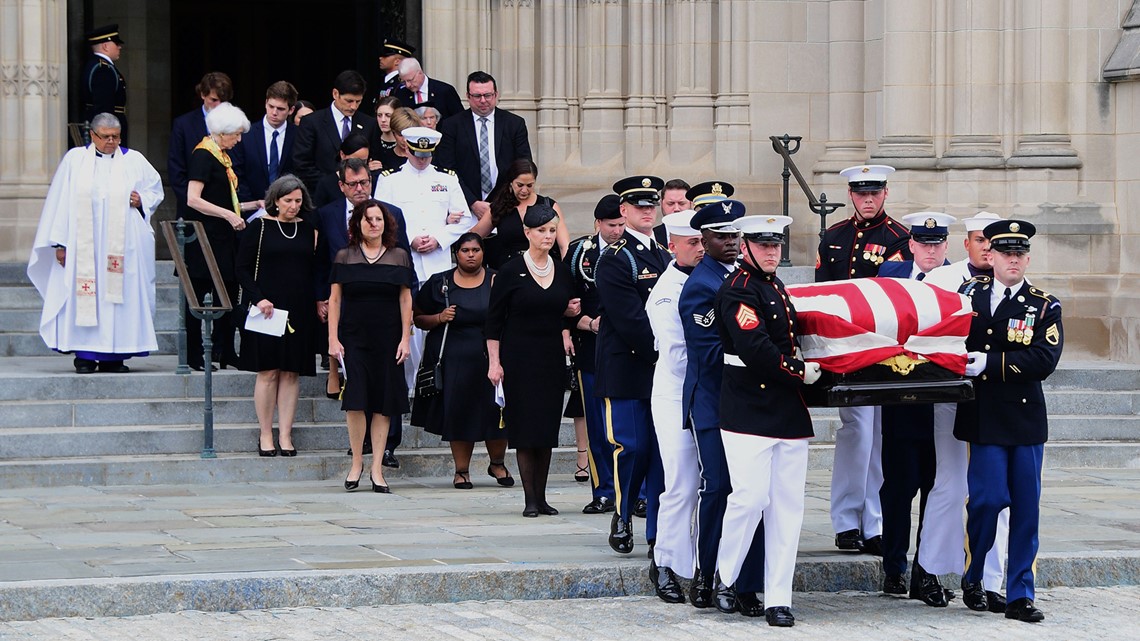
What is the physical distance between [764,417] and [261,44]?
16.2 m

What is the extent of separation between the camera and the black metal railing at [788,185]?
15.3m

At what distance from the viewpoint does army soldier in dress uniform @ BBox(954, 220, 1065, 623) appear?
8.44 m

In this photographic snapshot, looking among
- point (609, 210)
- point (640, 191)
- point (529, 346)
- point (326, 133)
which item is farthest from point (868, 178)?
point (326, 133)

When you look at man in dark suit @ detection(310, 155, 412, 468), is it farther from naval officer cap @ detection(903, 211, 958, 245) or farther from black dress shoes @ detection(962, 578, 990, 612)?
black dress shoes @ detection(962, 578, 990, 612)

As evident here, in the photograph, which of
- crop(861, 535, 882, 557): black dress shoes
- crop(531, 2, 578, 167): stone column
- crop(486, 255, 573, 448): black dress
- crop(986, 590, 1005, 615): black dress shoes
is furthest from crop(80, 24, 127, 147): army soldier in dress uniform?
crop(986, 590, 1005, 615): black dress shoes

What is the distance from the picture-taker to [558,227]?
1148 cm

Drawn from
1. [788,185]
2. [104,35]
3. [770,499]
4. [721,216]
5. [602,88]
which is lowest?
[770,499]

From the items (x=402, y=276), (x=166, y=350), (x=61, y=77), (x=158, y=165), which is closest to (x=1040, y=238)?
(x=402, y=276)

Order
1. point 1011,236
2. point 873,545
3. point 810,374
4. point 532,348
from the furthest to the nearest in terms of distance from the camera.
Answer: point 532,348 → point 873,545 → point 1011,236 → point 810,374

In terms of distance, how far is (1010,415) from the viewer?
8.44 metres

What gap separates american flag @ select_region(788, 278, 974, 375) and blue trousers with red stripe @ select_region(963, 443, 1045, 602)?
1.58 feet

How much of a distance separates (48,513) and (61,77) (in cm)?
621

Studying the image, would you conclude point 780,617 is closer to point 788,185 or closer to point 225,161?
point 225,161

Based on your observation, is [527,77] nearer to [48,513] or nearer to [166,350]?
[166,350]
